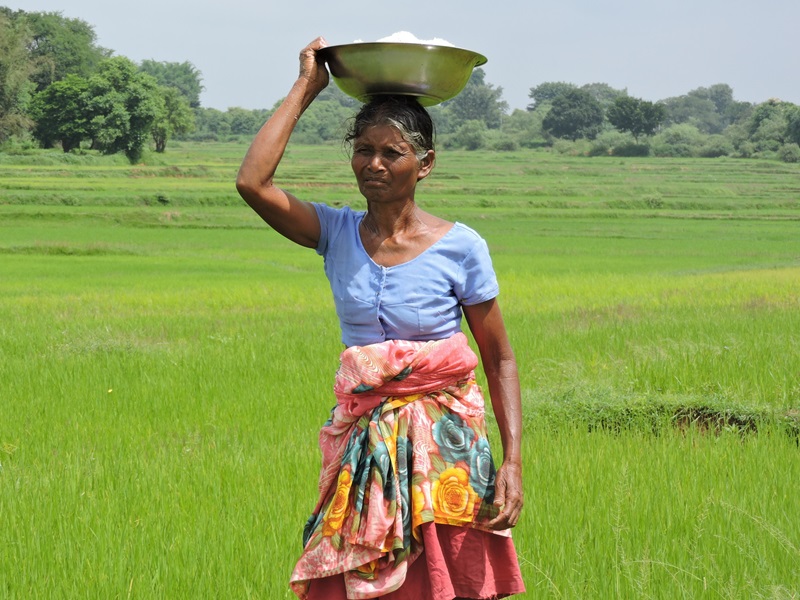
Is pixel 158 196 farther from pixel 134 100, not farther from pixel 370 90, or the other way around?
pixel 370 90

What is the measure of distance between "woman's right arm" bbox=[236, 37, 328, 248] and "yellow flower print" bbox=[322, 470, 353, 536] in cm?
52

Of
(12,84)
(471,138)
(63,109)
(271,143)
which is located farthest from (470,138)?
(271,143)

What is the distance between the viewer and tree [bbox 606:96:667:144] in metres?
71.7

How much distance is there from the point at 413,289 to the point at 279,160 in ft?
1.31

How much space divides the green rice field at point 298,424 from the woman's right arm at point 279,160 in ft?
4.12

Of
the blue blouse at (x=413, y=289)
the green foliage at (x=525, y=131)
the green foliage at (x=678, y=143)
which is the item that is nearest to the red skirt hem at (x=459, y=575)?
the blue blouse at (x=413, y=289)

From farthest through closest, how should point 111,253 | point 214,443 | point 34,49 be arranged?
point 34,49, point 111,253, point 214,443

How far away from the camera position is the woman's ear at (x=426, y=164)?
93.0 inches

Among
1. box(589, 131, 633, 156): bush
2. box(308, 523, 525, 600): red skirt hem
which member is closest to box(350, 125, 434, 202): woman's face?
box(308, 523, 525, 600): red skirt hem

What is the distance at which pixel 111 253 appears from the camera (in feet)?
57.7

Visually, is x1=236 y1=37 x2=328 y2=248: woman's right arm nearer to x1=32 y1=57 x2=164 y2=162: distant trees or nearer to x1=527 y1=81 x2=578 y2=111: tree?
x1=32 y1=57 x2=164 y2=162: distant trees

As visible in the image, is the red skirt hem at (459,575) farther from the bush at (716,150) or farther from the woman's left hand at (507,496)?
the bush at (716,150)

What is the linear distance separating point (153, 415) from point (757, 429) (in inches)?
123

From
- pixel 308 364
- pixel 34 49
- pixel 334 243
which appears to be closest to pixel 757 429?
pixel 308 364
